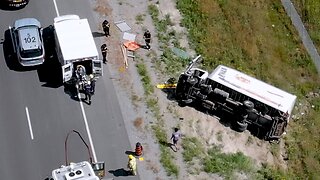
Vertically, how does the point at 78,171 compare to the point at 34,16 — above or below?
below

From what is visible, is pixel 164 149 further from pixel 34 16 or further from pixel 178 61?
pixel 34 16

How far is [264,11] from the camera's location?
41.9 meters

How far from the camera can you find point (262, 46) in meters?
39.3

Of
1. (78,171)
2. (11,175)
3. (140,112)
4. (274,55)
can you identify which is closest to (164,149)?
(140,112)

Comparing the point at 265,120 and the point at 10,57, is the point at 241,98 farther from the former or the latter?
the point at 10,57

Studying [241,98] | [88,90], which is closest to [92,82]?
[88,90]

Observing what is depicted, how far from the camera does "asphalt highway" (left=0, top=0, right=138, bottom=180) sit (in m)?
30.6

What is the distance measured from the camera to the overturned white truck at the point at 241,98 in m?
33.0

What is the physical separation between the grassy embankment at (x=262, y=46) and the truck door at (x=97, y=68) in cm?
653

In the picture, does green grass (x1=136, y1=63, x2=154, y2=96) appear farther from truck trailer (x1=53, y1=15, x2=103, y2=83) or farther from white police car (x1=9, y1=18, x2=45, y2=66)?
white police car (x1=9, y1=18, x2=45, y2=66)

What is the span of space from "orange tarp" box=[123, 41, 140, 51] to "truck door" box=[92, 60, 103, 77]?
3362 millimetres

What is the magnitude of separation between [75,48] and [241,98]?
943 cm

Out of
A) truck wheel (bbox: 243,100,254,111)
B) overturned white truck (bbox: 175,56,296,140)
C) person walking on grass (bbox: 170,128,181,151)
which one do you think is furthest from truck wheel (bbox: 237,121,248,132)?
person walking on grass (bbox: 170,128,181,151)

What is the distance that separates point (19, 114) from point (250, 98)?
1230 centimetres
